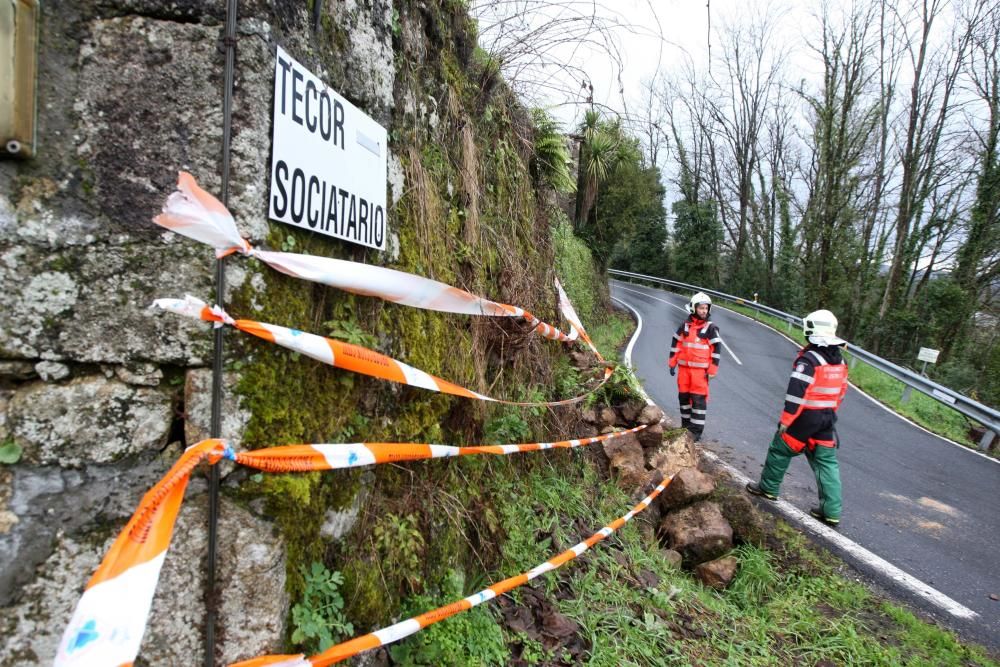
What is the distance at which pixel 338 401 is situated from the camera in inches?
83.8

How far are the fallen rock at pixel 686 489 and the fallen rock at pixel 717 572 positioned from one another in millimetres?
552

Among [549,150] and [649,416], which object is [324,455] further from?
[549,150]

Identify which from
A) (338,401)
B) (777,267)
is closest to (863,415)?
(338,401)

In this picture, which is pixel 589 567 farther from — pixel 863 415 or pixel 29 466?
pixel 863 415

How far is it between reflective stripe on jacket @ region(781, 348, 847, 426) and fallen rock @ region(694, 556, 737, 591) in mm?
1757

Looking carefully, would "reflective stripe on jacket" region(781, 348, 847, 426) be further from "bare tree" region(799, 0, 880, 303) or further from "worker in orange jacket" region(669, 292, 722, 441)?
"bare tree" region(799, 0, 880, 303)

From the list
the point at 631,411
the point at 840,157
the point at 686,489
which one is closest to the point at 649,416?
the point at 631,411

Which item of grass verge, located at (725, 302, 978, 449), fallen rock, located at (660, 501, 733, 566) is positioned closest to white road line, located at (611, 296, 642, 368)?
fallen rock, located at (660, 501, 733, 566)

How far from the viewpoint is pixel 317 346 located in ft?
6.12

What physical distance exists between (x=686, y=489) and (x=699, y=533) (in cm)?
41

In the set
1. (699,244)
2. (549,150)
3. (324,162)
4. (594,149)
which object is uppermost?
(594,149)

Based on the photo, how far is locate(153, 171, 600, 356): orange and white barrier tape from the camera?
1.55 meters

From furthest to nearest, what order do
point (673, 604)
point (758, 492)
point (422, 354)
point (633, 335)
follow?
point (633, 335), point (758, 492), point (673, 604), point (422, 354)

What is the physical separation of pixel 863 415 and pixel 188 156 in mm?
11391
